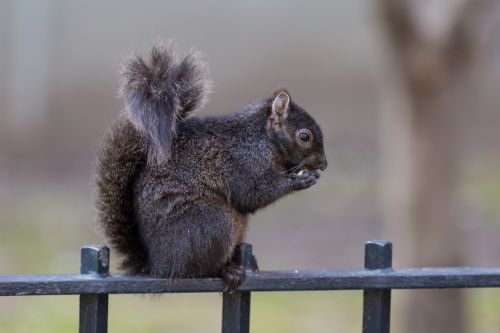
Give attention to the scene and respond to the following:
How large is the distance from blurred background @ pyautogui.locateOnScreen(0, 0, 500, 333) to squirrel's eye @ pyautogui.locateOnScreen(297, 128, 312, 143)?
75 centimetres

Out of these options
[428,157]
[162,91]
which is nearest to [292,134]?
[162,91]

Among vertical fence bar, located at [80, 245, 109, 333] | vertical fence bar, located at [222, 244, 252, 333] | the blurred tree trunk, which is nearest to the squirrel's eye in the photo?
vertical fence bar, located at [222, 244, 252, 333]

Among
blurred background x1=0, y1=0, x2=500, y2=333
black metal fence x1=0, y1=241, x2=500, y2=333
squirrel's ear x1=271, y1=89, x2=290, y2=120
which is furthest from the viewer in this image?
blurred background x1=0, y1=0, x2=500, y2=333

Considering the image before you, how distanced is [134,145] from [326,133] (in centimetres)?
770

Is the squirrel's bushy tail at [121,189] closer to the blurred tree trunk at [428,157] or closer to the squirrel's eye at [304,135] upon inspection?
the squirrel's eye at [304,135]

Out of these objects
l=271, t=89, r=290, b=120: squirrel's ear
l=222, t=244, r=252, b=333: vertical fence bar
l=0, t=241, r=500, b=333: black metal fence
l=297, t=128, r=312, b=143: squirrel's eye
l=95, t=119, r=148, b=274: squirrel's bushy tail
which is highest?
l=271, t=89, r=290, b=120: squirrel's ear

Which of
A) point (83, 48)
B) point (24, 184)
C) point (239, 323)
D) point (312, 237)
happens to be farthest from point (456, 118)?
point (83, 48)

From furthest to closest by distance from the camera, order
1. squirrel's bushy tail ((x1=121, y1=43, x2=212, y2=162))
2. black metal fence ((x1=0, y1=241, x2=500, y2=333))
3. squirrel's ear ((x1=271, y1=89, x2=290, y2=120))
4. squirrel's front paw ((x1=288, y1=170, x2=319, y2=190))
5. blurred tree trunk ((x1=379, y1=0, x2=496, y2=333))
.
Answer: blurred tree trunk ((x1=379, y1=0, x2=496, y2=333)) < squirrel's ear ((x1=271, y1=89, x2=290, y2=120)) < squirrel's front paw ((x1=288, y1=170, x2=319, y2=190)) < squirrel's bushy tail ((x1=121, y1=43, x2=212, y2=162)) < black metal fence ((x1=0, y1=241, x2=500, y2=333))

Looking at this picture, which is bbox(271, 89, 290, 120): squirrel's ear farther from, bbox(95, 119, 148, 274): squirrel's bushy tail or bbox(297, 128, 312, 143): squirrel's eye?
bbox(95, 119, 148, 274): squirrel's bushy tail

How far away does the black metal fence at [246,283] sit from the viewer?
1888 millimetres

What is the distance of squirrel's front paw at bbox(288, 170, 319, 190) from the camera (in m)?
2.52

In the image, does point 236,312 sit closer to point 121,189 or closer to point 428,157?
point 121,189

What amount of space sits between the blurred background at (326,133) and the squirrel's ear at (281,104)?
28.4 inches

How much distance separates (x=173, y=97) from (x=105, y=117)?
731 cm
